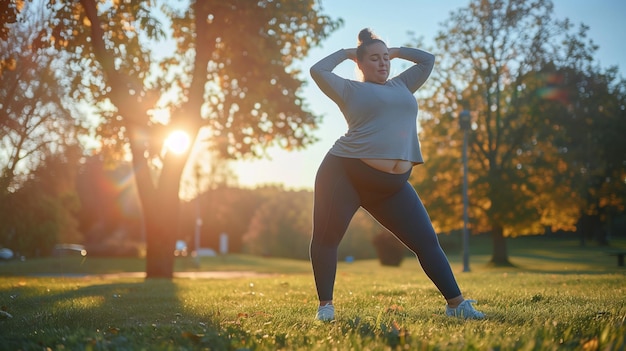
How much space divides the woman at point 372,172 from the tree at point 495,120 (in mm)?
24931

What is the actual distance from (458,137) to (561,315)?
85.0ft

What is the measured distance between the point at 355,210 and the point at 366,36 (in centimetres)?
133

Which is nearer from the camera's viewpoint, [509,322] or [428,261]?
[509,322]

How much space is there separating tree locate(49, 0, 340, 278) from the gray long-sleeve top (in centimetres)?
1000

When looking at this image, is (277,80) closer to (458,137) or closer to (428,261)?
(428,261)

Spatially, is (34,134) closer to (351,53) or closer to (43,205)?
(43,205)

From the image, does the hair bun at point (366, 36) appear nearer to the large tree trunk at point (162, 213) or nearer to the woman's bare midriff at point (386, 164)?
the woman's bare midriff at point (386, 164)

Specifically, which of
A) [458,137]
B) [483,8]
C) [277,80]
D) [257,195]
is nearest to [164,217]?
[277,80]

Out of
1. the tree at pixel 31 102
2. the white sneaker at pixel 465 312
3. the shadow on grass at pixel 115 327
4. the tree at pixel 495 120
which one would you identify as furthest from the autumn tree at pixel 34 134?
the tree at pixel 495 120

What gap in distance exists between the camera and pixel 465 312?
462 centimetres

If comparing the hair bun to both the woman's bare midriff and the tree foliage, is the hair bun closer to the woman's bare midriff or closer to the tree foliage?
the woman's bare midriff

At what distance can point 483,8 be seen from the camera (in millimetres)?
29688

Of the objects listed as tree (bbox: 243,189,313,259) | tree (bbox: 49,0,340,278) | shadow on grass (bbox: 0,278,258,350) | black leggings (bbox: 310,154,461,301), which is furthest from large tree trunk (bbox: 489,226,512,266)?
tree (bbox: 243,189,313,259)

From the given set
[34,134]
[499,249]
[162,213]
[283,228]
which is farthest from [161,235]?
[283,228]
